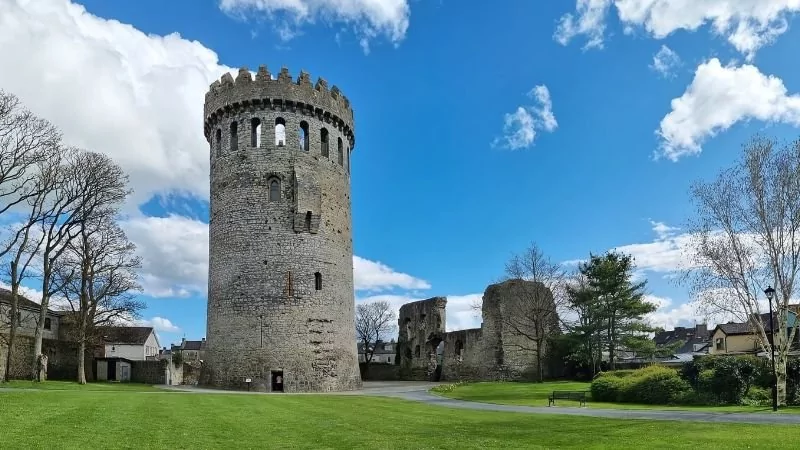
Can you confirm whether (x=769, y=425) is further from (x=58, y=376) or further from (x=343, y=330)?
(x=58, y=376)

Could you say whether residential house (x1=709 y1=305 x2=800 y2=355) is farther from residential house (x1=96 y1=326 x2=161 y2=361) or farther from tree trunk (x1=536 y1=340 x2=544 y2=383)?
residential house (x1=96 y1=326 x2=161 y2=361)

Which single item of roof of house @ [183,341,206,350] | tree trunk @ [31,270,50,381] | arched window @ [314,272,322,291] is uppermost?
arched window @ [314,272,322,291]

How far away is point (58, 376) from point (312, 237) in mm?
23758

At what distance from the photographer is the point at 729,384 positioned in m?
23.2

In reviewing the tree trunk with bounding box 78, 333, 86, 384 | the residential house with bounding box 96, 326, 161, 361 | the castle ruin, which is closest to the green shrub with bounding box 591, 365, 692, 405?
the castle ruin

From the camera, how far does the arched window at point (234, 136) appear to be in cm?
3472

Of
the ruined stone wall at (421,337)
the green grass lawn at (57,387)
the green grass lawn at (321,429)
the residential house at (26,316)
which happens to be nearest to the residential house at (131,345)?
the residential house at (26,316)

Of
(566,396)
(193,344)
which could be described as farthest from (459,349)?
(193,344)

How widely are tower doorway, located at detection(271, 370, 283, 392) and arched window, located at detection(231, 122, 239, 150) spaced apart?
1238 centimetres

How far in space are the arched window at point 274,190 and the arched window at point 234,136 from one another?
2.99 m

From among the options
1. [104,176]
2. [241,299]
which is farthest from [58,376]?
[241,299]

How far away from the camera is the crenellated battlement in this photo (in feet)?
113

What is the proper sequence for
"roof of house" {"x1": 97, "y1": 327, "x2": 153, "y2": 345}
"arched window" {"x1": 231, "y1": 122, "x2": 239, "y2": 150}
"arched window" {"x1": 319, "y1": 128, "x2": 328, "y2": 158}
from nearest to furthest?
"arched window" {"x1": 231, "y1": 122, "x2": 239, "y2": 150}
"arched window" {"x1": 319, "y1": 128, "x2": 328, "y2": 158}
"roof of house" {"x1": 97, "y1": 327, "x2": 153, "y2": 345}

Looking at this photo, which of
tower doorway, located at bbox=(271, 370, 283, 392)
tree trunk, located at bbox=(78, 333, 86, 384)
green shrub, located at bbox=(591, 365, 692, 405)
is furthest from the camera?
tree trunk, located at bbox=(78, 333, 86, 384)
